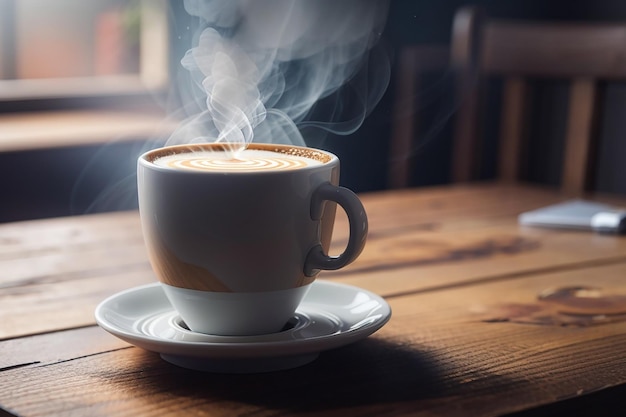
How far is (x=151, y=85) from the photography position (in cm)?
280

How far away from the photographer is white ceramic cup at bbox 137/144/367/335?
0.58m

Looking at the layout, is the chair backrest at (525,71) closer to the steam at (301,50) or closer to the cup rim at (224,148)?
the steam at (301,50)

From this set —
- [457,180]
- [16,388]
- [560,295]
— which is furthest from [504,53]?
[16,388]

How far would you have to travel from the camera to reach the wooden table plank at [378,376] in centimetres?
53

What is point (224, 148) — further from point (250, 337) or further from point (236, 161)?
point (250, 337)

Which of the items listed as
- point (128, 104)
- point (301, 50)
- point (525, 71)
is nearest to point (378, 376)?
point (525, 71)

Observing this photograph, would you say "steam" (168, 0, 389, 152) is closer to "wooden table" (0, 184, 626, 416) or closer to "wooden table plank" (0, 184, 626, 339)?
"wooden table plank" (0, 184, 626, 339)

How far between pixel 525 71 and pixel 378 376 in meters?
1.10

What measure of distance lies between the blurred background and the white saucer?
1.55 meters

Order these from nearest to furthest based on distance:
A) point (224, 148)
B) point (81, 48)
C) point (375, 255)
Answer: point (224, 148)
point (375, 255)
point (81, 48)

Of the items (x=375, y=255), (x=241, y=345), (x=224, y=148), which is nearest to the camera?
(x=241, y=345)

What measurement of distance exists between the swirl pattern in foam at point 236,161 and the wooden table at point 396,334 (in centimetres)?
13

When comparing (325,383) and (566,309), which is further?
(566,309)

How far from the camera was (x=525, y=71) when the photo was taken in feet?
5.17
